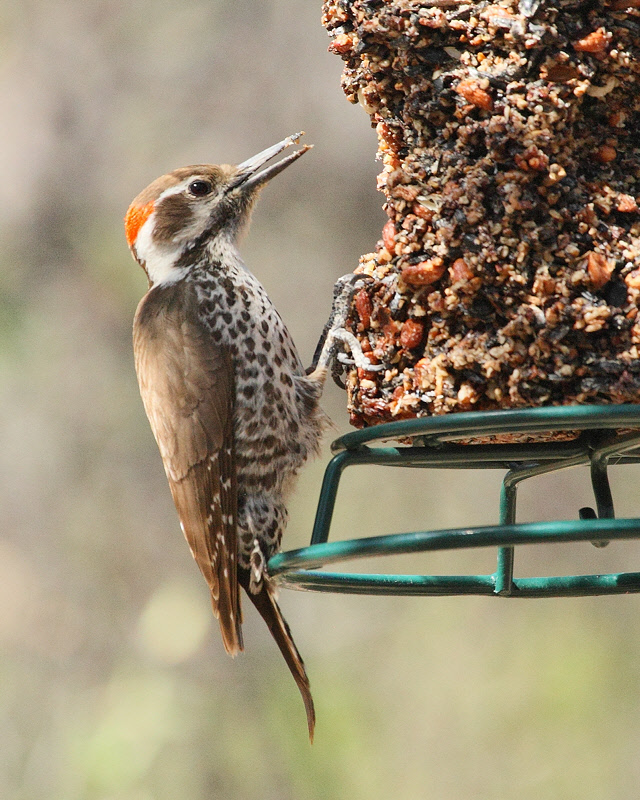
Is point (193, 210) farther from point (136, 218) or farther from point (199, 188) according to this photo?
point (136, 218)

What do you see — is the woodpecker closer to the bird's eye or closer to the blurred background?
the bird's eye

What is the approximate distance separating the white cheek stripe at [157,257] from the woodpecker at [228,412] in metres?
0.04

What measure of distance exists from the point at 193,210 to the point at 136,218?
0.82 ft

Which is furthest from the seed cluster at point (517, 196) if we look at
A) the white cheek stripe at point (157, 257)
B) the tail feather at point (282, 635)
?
the white cheek stripe at point (157, 257)

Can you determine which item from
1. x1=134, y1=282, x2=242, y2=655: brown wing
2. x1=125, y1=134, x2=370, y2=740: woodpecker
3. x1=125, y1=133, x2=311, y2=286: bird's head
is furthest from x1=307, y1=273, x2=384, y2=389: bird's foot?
x1=125, y1=133, x2=311, y2=286: bird's head

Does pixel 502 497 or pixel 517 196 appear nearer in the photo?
pixel 517 196

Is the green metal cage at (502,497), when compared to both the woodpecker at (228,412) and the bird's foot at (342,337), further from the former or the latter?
the woodpecker at (228,412)

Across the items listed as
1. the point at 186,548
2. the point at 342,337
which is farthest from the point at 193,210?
the point at 186,548

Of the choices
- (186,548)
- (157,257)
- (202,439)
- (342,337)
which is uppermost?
(157,257)

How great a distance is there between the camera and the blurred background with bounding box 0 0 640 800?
5742 mm

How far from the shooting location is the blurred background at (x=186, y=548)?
226 inches

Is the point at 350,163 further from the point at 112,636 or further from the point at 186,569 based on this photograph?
the point at 112,636

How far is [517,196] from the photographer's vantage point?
1.97m

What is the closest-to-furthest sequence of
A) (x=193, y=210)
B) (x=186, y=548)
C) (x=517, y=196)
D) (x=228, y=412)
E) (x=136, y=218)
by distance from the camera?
(x=517, y=196)
(x=228, y=412)
(x=193, y=210)
(x=136, y=218)
(x=186, y=548)
